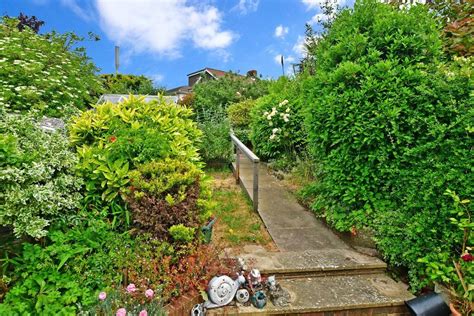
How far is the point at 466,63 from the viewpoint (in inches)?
108

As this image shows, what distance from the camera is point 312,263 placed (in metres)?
2.81

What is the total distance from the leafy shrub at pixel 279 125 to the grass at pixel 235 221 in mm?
1562

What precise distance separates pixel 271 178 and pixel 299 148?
98 centimetres

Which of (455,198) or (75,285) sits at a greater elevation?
Answer: (455,198)

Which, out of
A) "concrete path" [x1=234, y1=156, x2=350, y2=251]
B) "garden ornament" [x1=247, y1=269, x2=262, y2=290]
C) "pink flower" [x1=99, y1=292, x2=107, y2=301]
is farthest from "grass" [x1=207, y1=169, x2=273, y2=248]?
"pink flower" [x1=99, y1=292, x2=107, y2=301]

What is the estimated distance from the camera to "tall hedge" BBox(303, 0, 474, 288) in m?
2.47

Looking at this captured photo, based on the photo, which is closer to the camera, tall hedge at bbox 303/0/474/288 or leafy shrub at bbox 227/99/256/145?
tall hedge at bbox 303/0/474/288

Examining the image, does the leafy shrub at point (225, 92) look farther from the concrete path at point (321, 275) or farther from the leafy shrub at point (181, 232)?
the leafy shrub at point (181, 232)

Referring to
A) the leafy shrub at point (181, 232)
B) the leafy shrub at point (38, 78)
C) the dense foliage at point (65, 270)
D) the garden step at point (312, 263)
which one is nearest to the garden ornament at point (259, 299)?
the garden step at point (312, 263)

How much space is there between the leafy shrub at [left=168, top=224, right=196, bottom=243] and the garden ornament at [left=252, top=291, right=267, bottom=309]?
0.69 meters

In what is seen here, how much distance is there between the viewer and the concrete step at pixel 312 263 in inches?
107

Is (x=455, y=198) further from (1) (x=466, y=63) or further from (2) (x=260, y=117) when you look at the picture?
(2) (x=260, y=117)

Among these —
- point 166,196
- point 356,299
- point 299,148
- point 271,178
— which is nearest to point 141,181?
point 166,196

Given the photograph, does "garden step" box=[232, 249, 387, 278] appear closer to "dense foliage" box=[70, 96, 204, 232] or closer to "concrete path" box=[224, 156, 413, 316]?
"concrete path" box=[224, 156, 413, 316]
